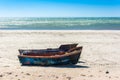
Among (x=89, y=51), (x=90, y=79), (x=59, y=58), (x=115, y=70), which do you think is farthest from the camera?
(x=89, y=51)

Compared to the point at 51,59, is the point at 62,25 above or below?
above

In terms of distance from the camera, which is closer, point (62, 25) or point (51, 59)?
point (51, 59)

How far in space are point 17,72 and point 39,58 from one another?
1.90 metres

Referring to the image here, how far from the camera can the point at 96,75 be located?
1243cm

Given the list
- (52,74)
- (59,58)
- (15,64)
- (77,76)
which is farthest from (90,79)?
(15,64)

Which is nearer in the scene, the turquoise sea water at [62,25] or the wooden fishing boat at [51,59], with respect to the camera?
the wooden fishing boat at [51,59]

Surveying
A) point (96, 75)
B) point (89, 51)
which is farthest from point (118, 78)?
point (89, 51)

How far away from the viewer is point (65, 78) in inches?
465

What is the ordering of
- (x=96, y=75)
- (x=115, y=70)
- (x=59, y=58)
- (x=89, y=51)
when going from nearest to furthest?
(x=96, y=75), (x=115, y=70), (x=59, y=58), (x=89, y=51)

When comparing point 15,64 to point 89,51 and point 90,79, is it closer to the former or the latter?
point 90,79

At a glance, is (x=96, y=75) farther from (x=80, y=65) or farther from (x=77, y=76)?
(x=80, y=65)

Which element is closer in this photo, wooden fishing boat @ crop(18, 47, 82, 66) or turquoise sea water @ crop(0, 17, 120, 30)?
wooden fishing boat @ crop(18, 47, 82, 66)

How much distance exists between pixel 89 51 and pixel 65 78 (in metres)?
8.63

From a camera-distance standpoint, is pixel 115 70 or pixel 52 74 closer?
pixel 52 74
